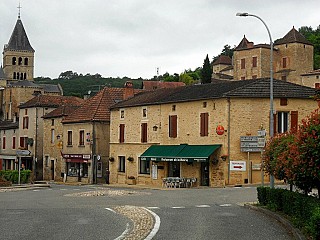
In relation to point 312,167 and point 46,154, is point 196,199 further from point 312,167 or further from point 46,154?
point 46,154

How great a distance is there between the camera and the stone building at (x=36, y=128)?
66250 millimetres

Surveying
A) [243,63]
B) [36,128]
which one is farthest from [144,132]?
[243,63]

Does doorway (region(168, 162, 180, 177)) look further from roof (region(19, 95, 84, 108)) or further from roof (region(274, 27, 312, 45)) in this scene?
roof (region(274, 27, 312, 45))

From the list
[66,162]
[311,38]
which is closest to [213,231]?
[66,162]

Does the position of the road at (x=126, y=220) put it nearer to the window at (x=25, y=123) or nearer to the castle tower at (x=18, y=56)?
the window at (x=25, y=123)

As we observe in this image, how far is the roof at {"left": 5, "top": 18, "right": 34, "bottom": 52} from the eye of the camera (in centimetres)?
15188

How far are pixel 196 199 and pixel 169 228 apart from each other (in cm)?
1126

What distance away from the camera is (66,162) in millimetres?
57688

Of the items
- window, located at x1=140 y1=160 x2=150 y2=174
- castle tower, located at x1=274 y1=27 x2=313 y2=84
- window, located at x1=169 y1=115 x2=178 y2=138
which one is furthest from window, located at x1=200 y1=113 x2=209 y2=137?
castle tower, located at x1=274 y1=27 x2=313 y2=84

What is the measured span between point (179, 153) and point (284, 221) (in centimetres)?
2523

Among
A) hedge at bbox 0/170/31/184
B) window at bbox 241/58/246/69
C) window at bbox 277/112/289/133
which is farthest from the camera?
window at bbox 241/58/246/69

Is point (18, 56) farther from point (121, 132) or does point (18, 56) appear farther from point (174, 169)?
point (174, 169)

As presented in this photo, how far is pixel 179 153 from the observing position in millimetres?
41594

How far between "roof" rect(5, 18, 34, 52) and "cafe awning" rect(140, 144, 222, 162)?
115 metres
